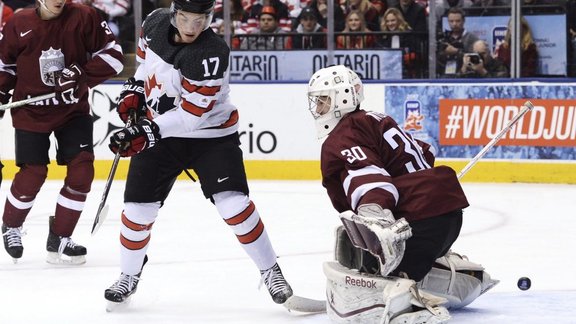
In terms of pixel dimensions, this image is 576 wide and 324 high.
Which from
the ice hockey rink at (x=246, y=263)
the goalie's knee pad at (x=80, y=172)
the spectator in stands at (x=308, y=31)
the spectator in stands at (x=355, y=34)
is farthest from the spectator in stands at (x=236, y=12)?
the goalie's knee pad at (x=80, y=172)

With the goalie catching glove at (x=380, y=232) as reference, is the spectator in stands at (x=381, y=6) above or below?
above

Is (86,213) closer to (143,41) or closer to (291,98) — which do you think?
(291,98)

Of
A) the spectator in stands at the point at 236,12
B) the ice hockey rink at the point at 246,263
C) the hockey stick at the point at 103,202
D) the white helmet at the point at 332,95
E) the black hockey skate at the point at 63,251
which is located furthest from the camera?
the spectator in stands at the point at 236,12

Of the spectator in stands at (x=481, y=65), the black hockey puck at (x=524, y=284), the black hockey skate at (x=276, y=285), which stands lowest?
the black hockey puck at (x=524, y=284)

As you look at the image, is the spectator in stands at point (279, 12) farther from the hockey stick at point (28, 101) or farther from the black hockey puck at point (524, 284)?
the black hockey puck at point (524, 284)

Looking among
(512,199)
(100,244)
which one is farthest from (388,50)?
(100,244)

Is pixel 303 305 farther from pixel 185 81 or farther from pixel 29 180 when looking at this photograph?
pixel 29 180

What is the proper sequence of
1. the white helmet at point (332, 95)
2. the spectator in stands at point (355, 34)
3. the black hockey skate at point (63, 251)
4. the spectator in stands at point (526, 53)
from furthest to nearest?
the spectator in stands at point (355, 34) → the spectator in stands at point (526, 53) → the black hockey skate at point (63, 251) → the white helmet at point (332, 95)

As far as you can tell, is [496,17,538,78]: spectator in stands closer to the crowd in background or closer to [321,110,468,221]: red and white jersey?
the crowd in background

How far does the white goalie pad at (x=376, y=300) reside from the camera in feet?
11.1

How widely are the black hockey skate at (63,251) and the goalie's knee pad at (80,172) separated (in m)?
0.21

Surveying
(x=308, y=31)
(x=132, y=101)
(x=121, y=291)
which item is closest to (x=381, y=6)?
(x=308, y=31)

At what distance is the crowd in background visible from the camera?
823 cm

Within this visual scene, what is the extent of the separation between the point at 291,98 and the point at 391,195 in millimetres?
4902
